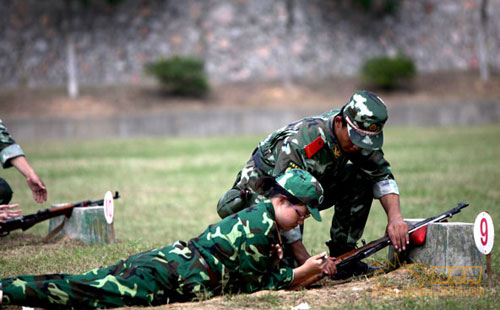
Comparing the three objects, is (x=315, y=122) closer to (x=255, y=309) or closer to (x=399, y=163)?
(x=255, y=309)

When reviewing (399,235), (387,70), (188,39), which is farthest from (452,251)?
(188,39)

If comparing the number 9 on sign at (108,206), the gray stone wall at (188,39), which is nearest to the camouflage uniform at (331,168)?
the number 9 on sign at (108,206)

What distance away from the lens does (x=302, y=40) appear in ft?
105

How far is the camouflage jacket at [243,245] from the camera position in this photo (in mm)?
4387

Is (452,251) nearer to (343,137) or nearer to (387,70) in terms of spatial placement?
(343,137)

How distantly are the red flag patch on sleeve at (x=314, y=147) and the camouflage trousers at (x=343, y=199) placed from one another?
0.51m

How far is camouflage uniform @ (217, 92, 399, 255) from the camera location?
4.87m

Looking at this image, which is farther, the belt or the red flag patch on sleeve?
the red flag patch on sleeve

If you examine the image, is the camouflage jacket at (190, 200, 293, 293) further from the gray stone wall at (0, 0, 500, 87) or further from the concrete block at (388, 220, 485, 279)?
the gray stone wall at (0, 0, 500, 87)

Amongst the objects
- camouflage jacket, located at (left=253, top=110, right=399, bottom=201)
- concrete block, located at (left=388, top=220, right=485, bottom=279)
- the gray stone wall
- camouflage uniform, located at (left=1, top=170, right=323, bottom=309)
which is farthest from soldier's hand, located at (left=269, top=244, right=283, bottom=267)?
the gray stone wall

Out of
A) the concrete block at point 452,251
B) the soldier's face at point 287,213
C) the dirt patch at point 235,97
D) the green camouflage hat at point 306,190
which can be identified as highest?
the dirt patch at point 235,97

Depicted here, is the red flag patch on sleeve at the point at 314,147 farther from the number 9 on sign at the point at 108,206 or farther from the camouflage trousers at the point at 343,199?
the number 9 on sign at the point at 108,206

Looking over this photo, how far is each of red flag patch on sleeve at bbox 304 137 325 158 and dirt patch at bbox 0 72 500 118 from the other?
73.0 feet

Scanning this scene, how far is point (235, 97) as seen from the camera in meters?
29.6
